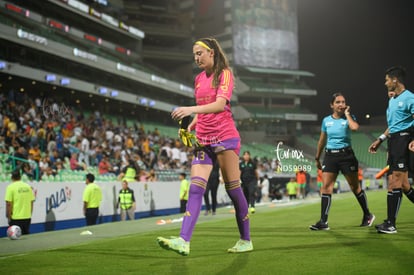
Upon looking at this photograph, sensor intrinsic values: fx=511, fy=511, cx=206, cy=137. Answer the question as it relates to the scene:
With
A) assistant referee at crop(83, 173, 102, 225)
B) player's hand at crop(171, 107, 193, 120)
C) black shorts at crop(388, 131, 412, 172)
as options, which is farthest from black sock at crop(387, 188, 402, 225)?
assistant referee at crop(83, 173, 102, 225)

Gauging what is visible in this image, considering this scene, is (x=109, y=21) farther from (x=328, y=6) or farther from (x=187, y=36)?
(x=328, y=6)

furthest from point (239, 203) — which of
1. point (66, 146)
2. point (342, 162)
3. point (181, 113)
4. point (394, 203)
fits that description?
point (66, 146)

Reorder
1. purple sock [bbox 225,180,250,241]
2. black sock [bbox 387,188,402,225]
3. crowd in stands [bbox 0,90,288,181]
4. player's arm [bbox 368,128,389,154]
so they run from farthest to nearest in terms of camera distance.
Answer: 1. crowd in stands [bbox 0,90,288,181]
2. player's arm [bbox 368,128,389,154]
3. black sock [bbox 387,188,402,225]
4. purple sock [bbox 225,180,250,241]

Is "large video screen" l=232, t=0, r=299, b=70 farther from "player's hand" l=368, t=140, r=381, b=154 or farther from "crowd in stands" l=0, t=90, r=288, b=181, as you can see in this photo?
"player's hand" l=368, t=140, r=381, b=154

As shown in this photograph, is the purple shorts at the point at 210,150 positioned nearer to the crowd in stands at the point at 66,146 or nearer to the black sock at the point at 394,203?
the black sock at the point at 394,203

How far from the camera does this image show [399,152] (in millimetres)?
7633

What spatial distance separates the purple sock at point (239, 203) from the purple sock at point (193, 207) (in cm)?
42

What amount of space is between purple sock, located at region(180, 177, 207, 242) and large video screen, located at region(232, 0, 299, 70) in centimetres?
6600

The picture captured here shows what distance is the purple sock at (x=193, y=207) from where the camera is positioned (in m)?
5.41

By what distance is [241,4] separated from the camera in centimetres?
6969

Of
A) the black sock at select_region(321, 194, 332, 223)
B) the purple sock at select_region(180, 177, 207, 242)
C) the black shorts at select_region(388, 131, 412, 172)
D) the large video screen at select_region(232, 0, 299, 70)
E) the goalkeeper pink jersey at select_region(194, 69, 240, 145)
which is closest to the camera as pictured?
the purple sock at select_region(180, 177, 207, 242)

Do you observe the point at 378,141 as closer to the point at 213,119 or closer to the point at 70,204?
the point at 213,119

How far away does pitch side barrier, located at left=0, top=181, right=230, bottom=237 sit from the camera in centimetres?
1582

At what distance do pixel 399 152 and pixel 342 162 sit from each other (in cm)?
146
